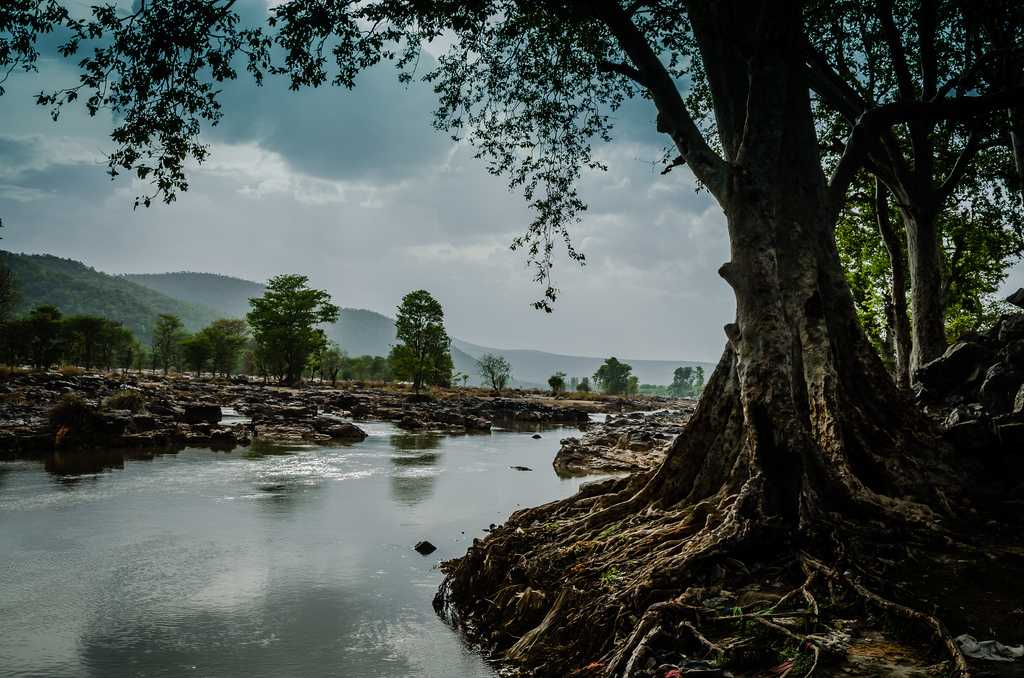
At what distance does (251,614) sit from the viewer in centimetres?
835

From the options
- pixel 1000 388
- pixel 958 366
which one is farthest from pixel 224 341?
pixel 1000 388

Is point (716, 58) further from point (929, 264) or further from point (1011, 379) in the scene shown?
point (929, 264)

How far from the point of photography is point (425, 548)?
11680 mm

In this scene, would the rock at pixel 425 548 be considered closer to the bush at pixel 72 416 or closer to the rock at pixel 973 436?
the rock at pixel 973 436

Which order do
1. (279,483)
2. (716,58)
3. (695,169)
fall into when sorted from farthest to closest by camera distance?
(279,483) < (716,58) < (695,169)

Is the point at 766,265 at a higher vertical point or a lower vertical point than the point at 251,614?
higher

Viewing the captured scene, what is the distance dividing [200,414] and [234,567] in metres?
26.5

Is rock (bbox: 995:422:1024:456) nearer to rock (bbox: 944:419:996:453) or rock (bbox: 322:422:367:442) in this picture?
rock (bbox: 944:419:996:453)

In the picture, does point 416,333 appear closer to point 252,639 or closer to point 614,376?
point 252,639

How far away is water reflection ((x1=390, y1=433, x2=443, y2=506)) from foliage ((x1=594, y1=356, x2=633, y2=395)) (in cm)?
15631

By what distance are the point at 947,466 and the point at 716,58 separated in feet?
26.0

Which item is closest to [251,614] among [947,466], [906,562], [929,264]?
[906,562]

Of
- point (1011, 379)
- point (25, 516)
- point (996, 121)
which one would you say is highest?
point (996, 121)

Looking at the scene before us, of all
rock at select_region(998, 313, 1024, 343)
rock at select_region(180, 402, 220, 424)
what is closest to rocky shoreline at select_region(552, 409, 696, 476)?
rock at select_region(998, 313, 1024, 343)
